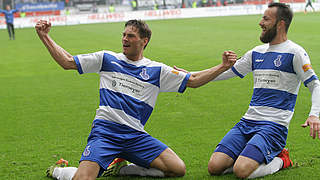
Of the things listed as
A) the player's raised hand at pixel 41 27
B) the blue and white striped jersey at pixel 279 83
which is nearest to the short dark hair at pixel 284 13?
the blue and white striped jersey at pixel 279 83

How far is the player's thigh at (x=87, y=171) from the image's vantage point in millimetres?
4945

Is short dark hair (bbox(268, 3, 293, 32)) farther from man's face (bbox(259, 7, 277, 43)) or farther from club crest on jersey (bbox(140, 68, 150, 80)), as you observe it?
club crest on jersey (bbox(140, 68, 150, 80))

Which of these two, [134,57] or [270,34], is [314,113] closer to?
[270,34]

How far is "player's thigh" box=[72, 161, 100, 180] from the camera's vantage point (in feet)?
16.2

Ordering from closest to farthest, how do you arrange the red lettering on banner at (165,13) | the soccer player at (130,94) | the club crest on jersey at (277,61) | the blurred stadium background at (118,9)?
the soccer player at (130,94) < the club crest on jersey at (277,61) < the blurred stadium background at (118,9) < the red lettering on banner at (165,13)

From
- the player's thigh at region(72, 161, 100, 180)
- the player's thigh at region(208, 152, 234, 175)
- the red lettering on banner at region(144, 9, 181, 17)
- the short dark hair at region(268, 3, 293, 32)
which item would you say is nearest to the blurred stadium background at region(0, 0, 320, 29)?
the red lettering on banner at region(144, 9, 181, 17)

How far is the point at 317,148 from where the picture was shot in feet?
21.2

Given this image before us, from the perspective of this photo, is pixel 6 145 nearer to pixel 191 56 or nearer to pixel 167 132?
pixel 167 132

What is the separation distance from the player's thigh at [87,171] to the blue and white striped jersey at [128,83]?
576 mm

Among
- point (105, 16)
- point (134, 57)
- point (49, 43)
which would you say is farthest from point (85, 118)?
point (105, 16)

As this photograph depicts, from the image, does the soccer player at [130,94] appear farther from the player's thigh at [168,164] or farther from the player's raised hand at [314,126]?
the player's raised hand at [314,126]

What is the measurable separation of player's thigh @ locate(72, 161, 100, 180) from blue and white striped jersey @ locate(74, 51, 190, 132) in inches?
22.7

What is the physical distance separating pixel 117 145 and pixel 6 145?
2.61 meters

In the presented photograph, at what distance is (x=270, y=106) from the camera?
568cm
